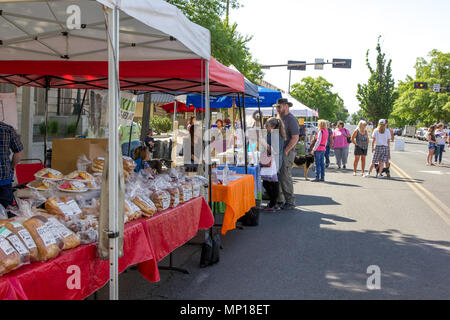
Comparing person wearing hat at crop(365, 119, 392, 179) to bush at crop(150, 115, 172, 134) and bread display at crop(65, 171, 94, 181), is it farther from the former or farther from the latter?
bush at crop(150, 115, 172, 134)

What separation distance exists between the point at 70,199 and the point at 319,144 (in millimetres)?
10537

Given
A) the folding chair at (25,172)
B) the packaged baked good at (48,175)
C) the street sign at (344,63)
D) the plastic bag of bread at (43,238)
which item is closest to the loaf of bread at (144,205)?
the packaged baked good at (48,175)

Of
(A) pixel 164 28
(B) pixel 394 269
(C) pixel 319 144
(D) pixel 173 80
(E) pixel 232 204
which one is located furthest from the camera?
(C) pixel 319 144

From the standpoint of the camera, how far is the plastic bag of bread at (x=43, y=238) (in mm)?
2781

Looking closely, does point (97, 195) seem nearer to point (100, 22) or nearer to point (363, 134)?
point (100, 22)

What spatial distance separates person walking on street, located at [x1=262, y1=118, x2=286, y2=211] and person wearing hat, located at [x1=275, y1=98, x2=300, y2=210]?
0.45ft

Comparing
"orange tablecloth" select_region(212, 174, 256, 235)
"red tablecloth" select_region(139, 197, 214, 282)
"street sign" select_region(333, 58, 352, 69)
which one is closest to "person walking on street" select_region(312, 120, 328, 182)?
"orange tablecloth" select_region(212, 174, 256, 235)

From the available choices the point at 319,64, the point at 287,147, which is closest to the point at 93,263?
the point at 287,147

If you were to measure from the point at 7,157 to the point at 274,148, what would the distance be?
5.18 metres

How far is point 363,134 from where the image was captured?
15.4m

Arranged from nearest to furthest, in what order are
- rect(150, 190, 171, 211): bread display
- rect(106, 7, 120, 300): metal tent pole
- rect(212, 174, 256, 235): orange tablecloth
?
1. rect(106, 7, 120, 300): metal tent pole
2. rect(150, 190, 171, 211): bread display
3. rect(212, 174, 256, 235): orange tablecloth

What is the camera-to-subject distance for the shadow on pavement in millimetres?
4637

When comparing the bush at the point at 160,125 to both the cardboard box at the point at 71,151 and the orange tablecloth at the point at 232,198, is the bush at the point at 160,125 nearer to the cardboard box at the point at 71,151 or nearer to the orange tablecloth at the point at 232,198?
the orange tablecloth at the point at 232,198

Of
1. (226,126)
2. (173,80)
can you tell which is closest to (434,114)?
(226,126)
